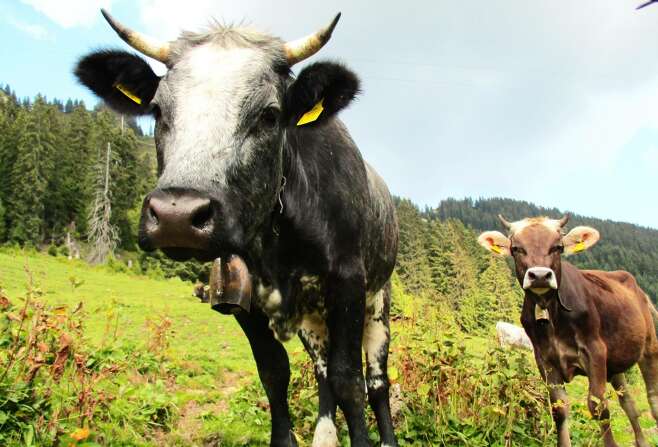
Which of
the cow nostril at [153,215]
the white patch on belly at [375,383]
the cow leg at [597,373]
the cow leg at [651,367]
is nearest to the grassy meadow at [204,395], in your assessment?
the white patch on belly at [375,383]

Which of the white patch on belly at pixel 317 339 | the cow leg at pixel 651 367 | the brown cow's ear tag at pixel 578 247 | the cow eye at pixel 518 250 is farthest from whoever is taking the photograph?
the cow leg at pixel 651 367

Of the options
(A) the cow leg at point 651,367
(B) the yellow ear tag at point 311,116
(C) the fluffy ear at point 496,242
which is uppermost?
(C) the fluffy ear at point 496,242

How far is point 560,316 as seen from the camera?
6777 mm

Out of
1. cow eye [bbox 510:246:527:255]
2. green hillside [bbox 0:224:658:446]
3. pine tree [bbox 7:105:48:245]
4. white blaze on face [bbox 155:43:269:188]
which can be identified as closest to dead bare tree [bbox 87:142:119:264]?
pine tree [bbox 7:105:48:245]

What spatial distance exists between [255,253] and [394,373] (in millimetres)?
1973

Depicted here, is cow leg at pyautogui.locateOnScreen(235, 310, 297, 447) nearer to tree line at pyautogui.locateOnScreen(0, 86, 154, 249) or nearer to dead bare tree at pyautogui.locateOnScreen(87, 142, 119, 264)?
dead bare tree at pyautogui.locateOnScreen(87, 142, 119, 264)

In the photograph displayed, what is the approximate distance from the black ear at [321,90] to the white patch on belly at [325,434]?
2839 millimetres

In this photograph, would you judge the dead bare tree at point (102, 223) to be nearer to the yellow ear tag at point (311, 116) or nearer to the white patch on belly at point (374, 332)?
the white patch on belly at point (374, 332)

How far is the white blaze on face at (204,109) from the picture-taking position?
2748mm

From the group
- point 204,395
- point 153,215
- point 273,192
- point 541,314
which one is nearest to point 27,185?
point 204,395

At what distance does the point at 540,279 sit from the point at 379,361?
8.24 feet

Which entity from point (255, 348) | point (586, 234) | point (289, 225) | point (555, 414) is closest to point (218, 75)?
point (289, 225)

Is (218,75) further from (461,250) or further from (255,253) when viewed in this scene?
(461,250)

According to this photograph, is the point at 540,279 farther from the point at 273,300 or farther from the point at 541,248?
the point at 273,300
